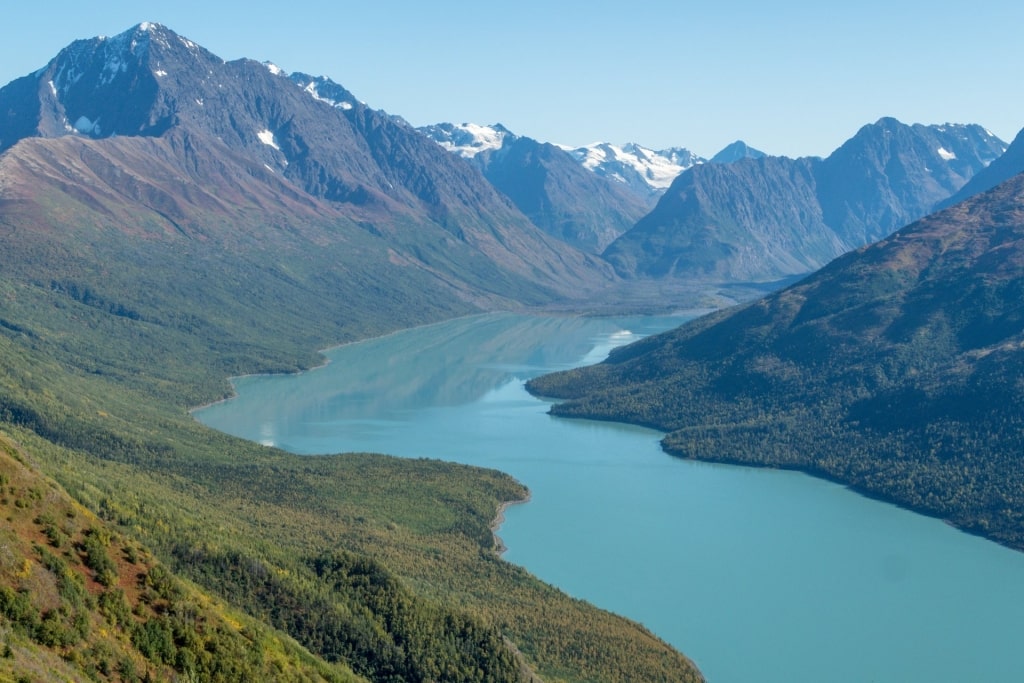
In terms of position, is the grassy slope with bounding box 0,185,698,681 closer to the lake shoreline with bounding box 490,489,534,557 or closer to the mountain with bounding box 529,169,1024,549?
the lake shoreline with bounding box 490,489,534,557

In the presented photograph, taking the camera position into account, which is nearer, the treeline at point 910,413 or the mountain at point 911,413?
the treeline at point 910,413

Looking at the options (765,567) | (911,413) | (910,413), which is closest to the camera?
(765,567)

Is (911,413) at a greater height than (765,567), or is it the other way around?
(911,413)

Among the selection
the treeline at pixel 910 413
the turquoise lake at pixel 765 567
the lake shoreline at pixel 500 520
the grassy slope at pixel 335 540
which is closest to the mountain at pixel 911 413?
the treeline at pixel 910 413

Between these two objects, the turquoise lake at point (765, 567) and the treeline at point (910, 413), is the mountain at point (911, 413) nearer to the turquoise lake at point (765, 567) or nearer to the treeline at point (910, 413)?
Answer: the treeline at point (910, 413)

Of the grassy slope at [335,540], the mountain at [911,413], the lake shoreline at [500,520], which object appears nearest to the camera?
the grassy slope at [335,540]

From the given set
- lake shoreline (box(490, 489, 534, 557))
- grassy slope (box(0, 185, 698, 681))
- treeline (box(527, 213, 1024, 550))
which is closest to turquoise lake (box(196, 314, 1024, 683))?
lake shoreline (box(490, 489, 534, 557))

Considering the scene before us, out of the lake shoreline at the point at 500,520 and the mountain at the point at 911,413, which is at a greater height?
the mountain at the point at 911,413

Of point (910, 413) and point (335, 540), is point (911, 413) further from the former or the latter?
point (335, 540)

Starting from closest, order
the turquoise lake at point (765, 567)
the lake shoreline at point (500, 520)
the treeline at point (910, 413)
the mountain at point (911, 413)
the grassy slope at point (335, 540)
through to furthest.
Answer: the grassy slope at point (335, 540)
the turquoise lake at point (765, 567)
the lake shoreline at point (500, 520)
the treeline at point (910, 413)
the mountain at point (911, 413)

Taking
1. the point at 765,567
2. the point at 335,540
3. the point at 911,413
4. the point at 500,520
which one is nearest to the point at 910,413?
the point at 911,413

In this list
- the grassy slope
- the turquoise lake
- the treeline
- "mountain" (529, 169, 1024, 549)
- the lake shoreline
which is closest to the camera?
the grassy slope
